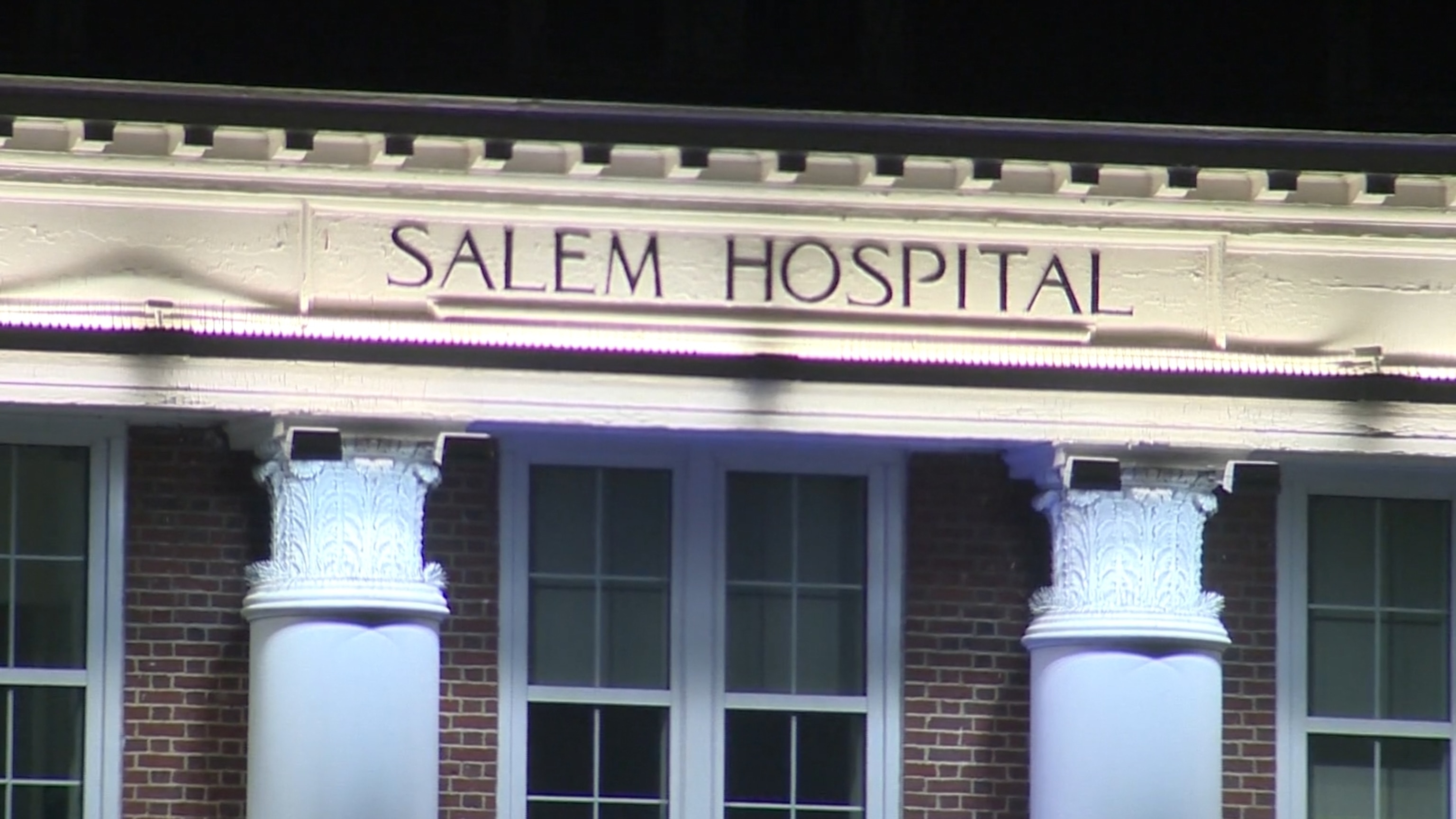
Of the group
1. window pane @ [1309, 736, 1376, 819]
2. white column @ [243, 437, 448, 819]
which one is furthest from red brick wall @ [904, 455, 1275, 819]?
white column @ [243, 437, 448, 819]

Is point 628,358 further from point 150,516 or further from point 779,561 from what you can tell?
point 150,516

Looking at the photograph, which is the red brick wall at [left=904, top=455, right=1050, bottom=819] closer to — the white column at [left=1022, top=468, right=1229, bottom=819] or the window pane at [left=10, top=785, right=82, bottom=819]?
the white column at [left=1022, top=468, right=1229, bottom=819]

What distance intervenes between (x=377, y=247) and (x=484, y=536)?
4.95 feet

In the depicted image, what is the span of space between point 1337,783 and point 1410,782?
372mm

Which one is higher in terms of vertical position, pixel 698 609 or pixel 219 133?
pixel 219 133

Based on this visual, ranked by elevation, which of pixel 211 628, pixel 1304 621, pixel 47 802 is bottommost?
pixel 47 802

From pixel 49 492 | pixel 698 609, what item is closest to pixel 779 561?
pixel 698 609

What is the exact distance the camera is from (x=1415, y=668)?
15641 millimetres

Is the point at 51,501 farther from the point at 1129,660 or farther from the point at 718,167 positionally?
the point at 1129,660

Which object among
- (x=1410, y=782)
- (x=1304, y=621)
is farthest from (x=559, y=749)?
(x=1410, y=782)

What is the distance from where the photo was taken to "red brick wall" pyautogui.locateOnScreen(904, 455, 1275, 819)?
15305 mm

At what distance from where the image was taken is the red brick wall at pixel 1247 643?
15.4m

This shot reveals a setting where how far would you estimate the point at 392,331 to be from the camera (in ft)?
47.5

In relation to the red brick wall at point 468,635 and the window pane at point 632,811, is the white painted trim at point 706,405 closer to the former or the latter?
the red brick wall at point 468,635
